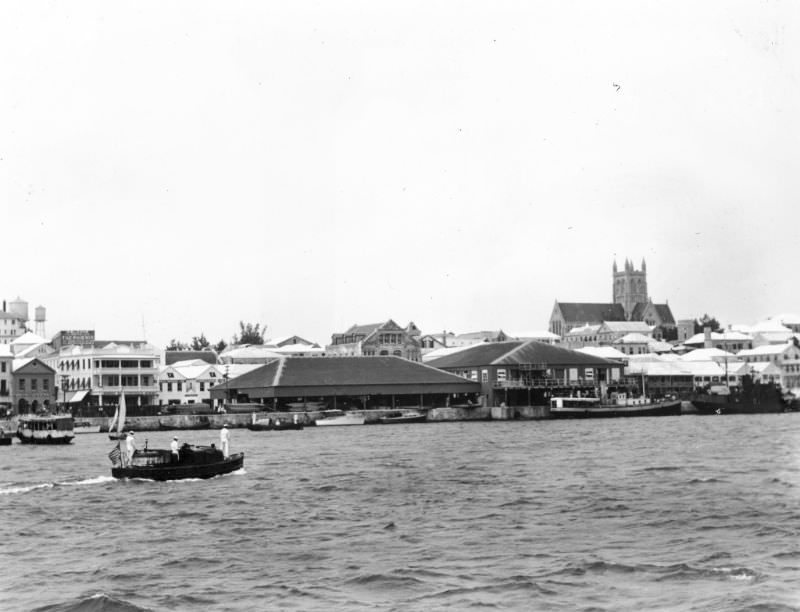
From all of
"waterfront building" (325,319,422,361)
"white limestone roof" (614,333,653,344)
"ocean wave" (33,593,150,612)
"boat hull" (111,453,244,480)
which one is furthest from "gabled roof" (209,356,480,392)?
"ocean wave" (33,593,150,612)

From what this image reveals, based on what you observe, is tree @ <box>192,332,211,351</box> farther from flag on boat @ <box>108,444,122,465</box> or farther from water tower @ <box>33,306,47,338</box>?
flag on boat @ <box>108,444,122,465</box>

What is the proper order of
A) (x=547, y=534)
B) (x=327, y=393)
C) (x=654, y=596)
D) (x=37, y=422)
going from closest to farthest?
1. (x=654, y=596)
2. (x=547, y=534)
3. (x=37, y=422)
4. (x=327, y=393)

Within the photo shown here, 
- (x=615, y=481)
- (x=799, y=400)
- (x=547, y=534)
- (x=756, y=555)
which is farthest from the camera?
(x=799, y=400)

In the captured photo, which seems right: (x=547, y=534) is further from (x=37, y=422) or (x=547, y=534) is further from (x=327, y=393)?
(x=327, y=393)

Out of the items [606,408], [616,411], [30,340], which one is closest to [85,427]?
[30,340]

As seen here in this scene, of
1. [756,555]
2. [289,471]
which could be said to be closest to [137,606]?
[756,555]

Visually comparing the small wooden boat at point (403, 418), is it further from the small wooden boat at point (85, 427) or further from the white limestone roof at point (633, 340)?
the white limestone roof at point (633, 340)

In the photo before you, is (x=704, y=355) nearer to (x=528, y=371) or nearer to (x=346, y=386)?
(x=528, y=371)
